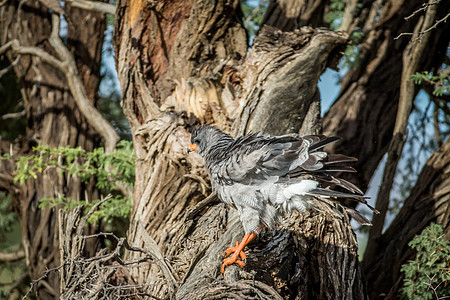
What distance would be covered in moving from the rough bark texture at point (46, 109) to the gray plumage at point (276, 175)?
3.11m

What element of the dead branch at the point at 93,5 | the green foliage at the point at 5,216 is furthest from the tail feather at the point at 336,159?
the green foliage at the point at 5,216

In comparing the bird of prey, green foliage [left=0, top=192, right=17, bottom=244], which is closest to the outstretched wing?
the bird of prey

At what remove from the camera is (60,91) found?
605 cm

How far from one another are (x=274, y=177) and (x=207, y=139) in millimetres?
812

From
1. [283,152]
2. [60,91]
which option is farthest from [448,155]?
[60,91]

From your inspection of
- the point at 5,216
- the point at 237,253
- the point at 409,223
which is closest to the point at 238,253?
the point at 237,253

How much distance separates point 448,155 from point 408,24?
6.39 feet

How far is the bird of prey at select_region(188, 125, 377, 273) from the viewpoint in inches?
111

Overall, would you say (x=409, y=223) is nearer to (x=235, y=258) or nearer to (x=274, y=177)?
(x=274, y=177)

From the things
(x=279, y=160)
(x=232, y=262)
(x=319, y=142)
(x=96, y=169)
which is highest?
(x=319, y=142)

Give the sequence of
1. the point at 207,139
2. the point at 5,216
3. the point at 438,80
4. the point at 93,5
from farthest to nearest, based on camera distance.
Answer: the point at 5,216
the point at 93,5
the point at 438,80
the point at 207,139

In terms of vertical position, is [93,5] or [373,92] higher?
[93,5]

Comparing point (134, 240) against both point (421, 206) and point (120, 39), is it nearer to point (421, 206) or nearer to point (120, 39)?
point (120, 39)

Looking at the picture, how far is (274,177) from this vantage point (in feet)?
9.45
